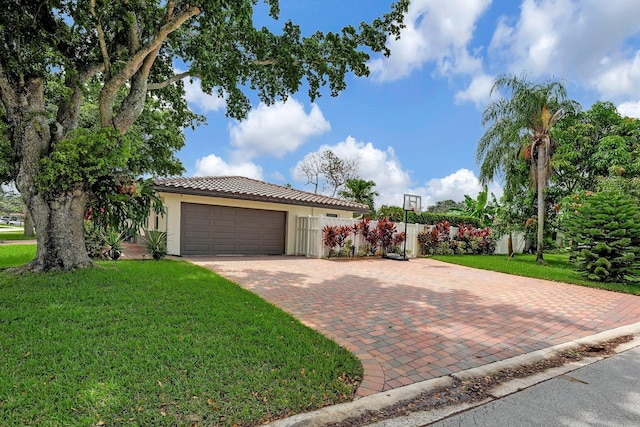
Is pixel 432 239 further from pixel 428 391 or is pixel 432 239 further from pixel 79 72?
pixel 79 72

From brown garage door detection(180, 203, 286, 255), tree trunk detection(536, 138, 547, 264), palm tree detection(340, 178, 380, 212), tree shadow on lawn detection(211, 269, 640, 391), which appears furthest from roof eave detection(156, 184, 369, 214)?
palm tree detection(340, 178, 380, 212)

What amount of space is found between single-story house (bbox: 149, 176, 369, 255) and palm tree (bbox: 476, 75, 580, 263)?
851 centimetres

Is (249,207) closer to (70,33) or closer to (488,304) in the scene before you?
(70,33)

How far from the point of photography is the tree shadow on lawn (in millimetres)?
3881

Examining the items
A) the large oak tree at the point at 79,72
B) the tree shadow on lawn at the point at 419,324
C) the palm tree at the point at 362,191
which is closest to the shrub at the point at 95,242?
the large oak tree at the point at 79,72

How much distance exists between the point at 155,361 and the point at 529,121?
56.4ft

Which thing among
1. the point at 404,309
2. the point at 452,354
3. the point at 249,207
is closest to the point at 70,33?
the point at 249,207

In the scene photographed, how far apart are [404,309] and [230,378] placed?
3.90m

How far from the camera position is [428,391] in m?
3.12

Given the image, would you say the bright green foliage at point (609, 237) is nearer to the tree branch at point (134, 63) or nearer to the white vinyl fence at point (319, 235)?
the white vinyl fence at point (319, 235)

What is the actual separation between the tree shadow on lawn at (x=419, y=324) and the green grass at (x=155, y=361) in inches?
22.3

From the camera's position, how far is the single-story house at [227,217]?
41.2ft

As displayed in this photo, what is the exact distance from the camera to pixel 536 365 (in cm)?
384

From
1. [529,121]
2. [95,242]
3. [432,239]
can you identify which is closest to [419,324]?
[95,242]
